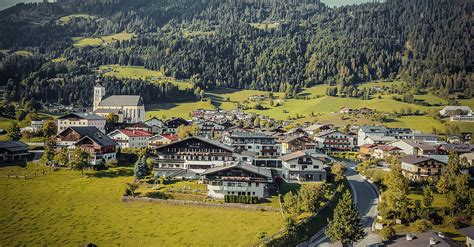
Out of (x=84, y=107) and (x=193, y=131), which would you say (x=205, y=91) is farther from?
(x=193, y=131)

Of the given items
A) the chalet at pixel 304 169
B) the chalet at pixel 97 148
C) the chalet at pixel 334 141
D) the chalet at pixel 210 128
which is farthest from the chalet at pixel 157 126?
the chalet at pixel 304 169

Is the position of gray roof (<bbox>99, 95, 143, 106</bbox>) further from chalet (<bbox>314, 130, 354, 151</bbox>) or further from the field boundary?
the field boundary

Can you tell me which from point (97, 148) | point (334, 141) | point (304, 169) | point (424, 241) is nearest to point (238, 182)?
point (304, 169)

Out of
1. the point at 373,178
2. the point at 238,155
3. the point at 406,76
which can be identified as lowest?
the point at 373,178

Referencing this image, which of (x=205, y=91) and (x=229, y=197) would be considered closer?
(x=229, y=197)

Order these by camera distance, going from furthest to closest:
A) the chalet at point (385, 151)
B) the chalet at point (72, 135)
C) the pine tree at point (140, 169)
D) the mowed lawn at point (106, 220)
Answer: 1. the chalet at point (385, 151)
2. the chalet at point (72, 135)
3. the pine tree at point (140, 169)
4. the mowed lawn at point (106, 220)

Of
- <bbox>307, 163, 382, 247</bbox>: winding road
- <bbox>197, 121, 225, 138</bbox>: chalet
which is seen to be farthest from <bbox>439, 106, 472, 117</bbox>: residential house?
<bbox>197, 121, 225, 138</bbox>: chalet

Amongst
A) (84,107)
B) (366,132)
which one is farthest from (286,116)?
(84,107)

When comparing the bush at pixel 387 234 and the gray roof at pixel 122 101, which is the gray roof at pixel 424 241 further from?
the gray roof at pixel 122 101
